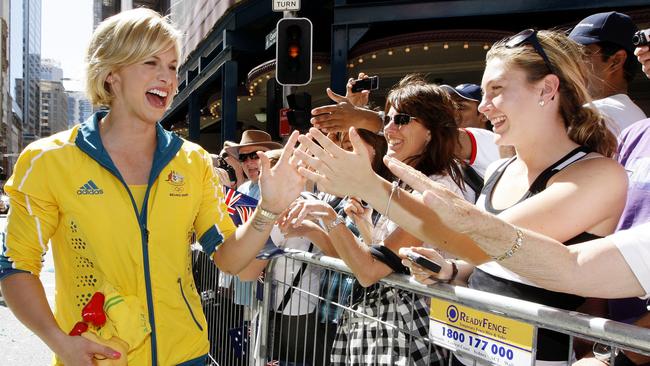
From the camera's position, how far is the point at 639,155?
6.97 ft

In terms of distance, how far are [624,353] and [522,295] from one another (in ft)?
1.11

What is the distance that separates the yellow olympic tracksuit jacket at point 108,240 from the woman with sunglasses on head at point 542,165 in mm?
593

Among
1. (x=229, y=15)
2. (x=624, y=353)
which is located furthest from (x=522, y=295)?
(x=229, y=15)

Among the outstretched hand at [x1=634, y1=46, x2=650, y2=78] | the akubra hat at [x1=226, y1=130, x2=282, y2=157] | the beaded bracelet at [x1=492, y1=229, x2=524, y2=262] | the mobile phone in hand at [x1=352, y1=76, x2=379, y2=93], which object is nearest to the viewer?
the beaded bracelet at [x1=492, y1=229, x2=524, y2=262]

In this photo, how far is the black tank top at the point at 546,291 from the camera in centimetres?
182

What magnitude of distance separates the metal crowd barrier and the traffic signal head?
4398mm

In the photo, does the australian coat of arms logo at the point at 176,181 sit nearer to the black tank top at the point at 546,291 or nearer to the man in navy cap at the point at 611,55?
the black tank top at the point at 546,291

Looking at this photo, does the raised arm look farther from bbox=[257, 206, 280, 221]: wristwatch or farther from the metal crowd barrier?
the metal crowd barrier

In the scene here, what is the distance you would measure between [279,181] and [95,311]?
31.8 inches

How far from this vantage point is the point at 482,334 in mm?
1750

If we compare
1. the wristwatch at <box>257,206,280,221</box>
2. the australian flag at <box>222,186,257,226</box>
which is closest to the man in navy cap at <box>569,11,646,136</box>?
the wristwatch at <box>257,206,280,221</box>

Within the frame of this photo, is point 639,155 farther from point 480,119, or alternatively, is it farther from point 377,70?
point 377,70

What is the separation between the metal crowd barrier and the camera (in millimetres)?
1579

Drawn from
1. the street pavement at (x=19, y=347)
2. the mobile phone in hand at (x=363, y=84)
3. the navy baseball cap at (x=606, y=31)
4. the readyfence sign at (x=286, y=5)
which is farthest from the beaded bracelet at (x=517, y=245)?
the readyfence sign at (x=286, y=5)
